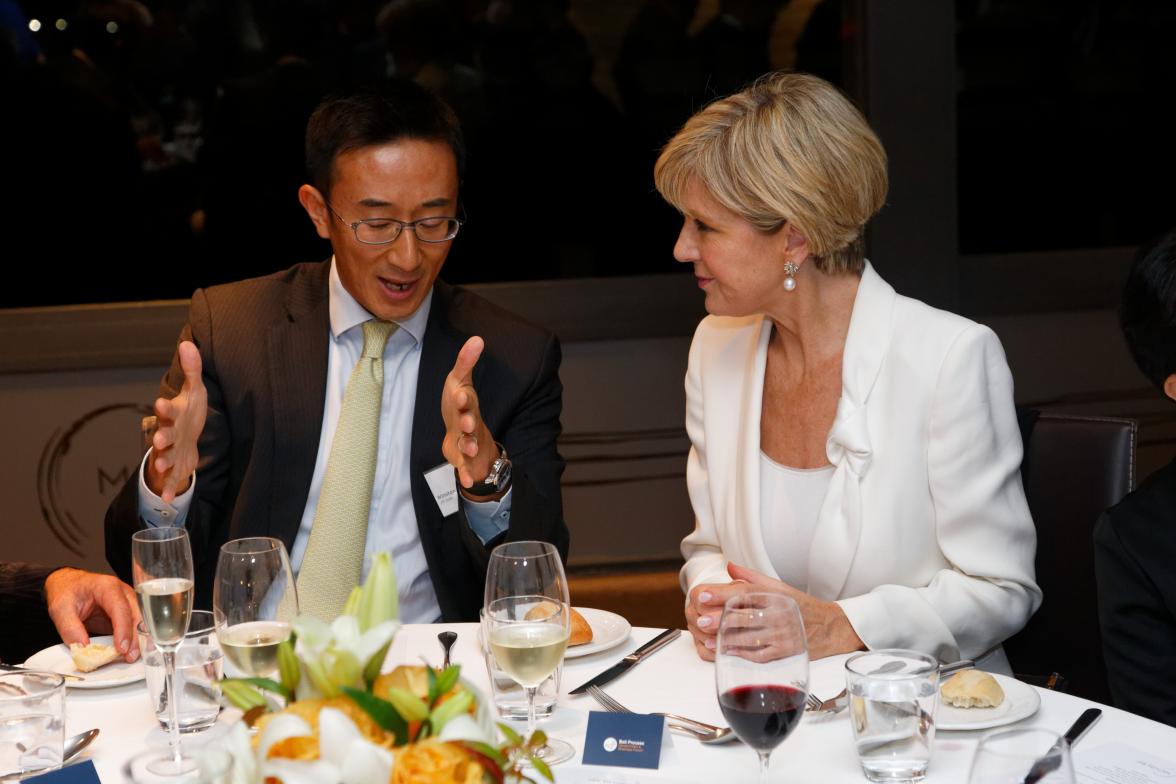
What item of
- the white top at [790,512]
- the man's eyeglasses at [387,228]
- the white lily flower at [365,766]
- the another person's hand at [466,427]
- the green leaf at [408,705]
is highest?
the man's eyeglasses at [387,228]

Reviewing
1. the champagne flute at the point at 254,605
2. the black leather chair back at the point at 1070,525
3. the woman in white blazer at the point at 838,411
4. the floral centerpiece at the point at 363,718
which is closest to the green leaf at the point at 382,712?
the floral centerpiece at the point at 363,718

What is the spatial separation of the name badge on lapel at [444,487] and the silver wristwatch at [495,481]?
12cm

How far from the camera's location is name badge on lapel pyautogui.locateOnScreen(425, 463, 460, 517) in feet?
7.83

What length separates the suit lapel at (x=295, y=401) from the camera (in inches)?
95.0

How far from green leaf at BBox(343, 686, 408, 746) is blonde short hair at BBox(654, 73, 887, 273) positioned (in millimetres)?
1400

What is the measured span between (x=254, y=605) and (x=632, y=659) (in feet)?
1.66

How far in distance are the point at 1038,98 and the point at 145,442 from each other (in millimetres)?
3607

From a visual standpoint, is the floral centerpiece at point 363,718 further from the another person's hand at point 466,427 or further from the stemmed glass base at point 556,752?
the another person's hand at point 466,427

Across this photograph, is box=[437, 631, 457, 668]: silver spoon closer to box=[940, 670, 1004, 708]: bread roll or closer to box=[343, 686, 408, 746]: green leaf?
box=[940, 670, 1004, 708]: bread roll

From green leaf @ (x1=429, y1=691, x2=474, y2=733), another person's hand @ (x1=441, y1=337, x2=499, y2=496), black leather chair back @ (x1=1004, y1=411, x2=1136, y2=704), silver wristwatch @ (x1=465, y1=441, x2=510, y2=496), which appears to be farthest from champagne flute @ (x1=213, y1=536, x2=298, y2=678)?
black leather chair back @ (x1=1004, y1=411, x2=1136, y2=704)

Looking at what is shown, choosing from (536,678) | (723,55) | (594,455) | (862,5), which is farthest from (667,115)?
(536,678)

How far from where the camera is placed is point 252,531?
241cm

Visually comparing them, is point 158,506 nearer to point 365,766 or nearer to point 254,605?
point 254,605

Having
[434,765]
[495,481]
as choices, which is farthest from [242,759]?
[495,481]
